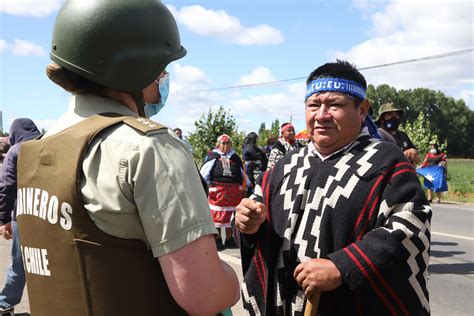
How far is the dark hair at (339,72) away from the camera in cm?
236

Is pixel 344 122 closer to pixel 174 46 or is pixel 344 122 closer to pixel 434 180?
pixel 174 46

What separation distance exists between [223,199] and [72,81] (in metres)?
6.91

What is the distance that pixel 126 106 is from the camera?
4.97 ft

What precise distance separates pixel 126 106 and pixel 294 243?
1.09 meters

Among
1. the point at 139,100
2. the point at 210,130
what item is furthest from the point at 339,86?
the point at 210,130

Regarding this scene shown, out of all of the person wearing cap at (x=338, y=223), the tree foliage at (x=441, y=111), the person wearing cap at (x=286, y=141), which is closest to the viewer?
the person wearing cap at (x=338, y=223)

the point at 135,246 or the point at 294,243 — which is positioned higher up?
the point at 135,246

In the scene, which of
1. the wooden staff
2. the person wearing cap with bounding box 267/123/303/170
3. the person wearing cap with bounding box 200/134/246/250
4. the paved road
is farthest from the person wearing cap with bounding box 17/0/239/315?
the person wearing cap with bounding box 267/123/303/170

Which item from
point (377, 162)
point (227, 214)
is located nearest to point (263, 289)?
point (377, 162)

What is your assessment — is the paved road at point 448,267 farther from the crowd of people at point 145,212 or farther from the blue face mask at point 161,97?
the blue face mask at point 161,97

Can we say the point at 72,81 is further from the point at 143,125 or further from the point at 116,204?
the point at 116,204

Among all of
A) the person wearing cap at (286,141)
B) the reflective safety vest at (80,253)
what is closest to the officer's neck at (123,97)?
the reflective safety vest at (80,253)

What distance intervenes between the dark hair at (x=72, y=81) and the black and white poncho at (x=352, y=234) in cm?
113

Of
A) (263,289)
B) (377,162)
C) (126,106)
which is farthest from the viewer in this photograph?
(263,289)
